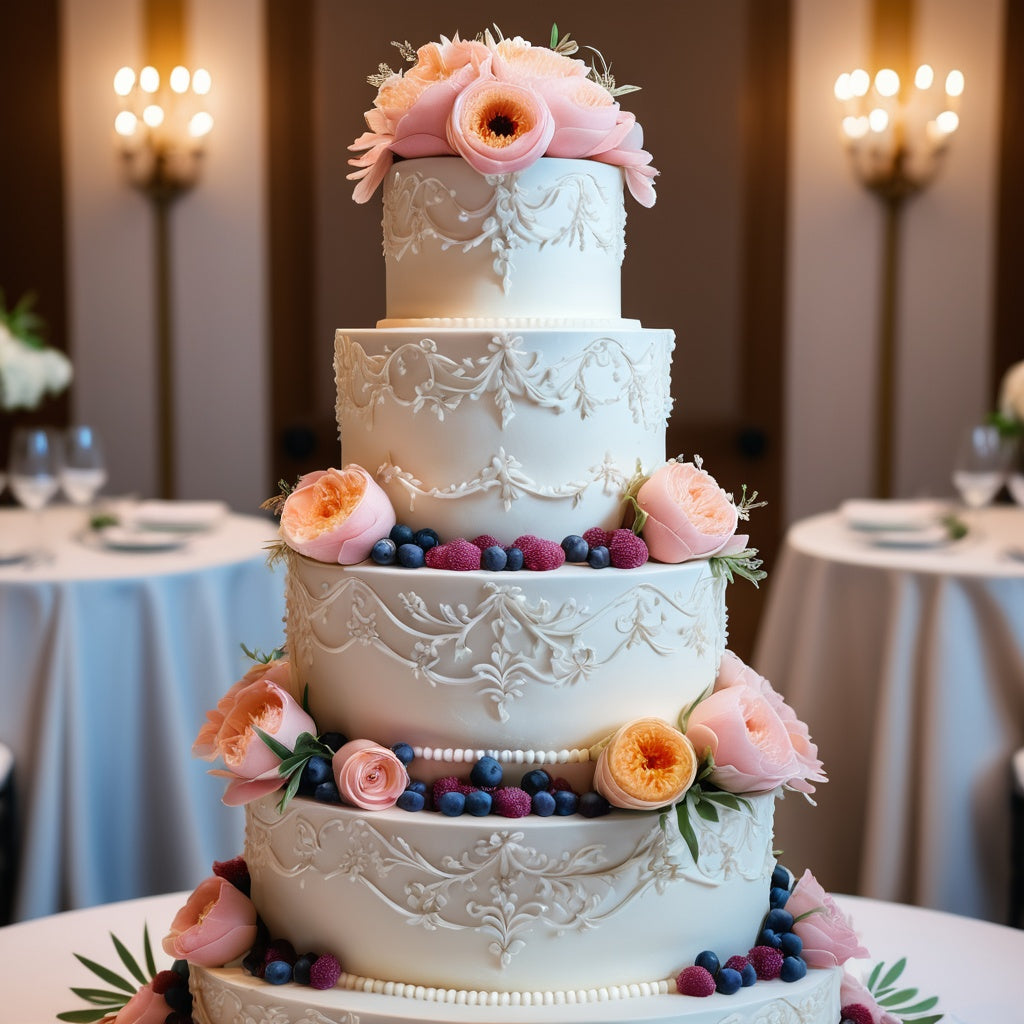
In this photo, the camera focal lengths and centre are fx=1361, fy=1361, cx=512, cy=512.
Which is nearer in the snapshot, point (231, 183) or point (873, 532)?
point (873, 532)

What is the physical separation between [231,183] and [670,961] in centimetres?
542

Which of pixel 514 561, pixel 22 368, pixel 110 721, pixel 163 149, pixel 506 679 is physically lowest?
pixel 110 721

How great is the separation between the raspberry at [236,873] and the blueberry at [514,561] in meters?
0.59

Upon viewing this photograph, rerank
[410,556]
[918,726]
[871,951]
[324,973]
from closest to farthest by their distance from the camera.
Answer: [324,973]
[410,556]
[871,951]
[918,726]

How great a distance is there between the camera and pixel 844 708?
3.71 meters

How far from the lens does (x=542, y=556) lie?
68.2 inches

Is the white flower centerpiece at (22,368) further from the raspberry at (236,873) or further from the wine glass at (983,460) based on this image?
the wine glass at (983,460)

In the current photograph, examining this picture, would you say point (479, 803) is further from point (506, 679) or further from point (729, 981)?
point (729, 981)

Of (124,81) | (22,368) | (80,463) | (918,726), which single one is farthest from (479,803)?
(124,81)

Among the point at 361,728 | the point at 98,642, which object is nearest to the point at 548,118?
the point at 361,728

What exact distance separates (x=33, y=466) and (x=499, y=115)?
2.36 meters

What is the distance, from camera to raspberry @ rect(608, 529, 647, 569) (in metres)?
1.75

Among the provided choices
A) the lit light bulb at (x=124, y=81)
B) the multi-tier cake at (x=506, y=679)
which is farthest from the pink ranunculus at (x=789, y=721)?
the lit light bulb at (x=124, y=81)

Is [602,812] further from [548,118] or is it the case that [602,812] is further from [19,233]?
[19,233]
